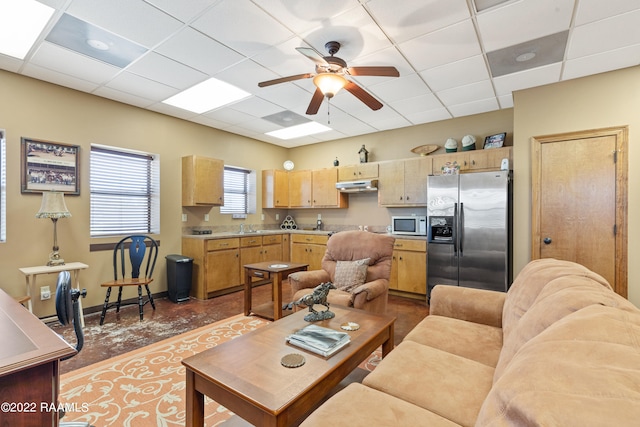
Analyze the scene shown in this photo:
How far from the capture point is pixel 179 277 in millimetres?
4289

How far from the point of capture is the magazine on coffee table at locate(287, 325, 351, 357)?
1660 mm

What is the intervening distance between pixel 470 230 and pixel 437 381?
2944 mm

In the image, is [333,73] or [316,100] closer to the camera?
[333,73]

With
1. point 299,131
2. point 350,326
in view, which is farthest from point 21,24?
point 299,131

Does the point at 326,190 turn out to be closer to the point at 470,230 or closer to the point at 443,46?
the point at 470,230

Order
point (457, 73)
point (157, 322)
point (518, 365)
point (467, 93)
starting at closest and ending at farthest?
1. point (518, 365)
2. point (457, 73)
3. point (157, 322)
4. point (467, 93)

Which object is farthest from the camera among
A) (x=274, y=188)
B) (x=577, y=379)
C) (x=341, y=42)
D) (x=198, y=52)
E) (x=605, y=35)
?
(x=274, y=188)

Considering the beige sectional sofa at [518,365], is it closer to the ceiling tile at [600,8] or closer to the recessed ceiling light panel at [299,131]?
the ceiling tile at [600,8]

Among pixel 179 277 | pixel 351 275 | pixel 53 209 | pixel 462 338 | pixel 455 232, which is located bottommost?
pixel 179 277

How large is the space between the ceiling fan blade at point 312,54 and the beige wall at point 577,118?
2830mm

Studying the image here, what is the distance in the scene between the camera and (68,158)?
3629 mm

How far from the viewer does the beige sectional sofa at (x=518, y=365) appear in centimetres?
58

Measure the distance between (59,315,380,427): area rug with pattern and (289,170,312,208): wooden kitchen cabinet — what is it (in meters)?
3.73

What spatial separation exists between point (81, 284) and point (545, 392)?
4.73 meters
